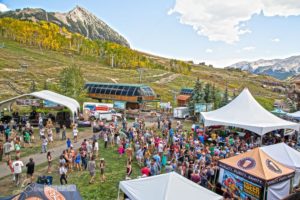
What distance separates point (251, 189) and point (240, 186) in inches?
21.9

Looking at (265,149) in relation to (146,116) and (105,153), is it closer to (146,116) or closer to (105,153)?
(105,153)

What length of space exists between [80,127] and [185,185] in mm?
17926

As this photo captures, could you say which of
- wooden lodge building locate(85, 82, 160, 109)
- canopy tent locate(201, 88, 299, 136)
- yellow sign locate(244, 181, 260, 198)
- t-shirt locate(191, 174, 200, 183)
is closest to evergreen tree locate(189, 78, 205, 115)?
wooden lodge building locate(85, 82, 160, 109)

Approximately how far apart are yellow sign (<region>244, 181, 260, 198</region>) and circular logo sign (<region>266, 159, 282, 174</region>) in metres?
1.05

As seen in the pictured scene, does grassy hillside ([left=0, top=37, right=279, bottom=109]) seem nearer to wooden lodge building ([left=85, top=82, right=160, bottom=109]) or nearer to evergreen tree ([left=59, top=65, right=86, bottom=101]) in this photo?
evergreen tree ([left=59, top=65, right=86, bottom=101])

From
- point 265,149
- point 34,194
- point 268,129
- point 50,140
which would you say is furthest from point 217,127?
point 34,194

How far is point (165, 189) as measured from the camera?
24.9 feet

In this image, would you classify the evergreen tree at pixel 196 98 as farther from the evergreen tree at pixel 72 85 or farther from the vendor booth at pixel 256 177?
the vendor booth at pixel 256 177

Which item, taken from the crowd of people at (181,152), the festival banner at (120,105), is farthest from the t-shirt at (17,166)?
the festival banner at (120,105)

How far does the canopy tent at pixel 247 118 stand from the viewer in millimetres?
18281

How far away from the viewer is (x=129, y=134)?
59.7ft

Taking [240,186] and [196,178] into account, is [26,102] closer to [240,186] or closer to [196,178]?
[196,178]

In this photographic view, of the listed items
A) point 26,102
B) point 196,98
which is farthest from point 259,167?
point 26,102

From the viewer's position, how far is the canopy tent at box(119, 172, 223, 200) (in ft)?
24.4
